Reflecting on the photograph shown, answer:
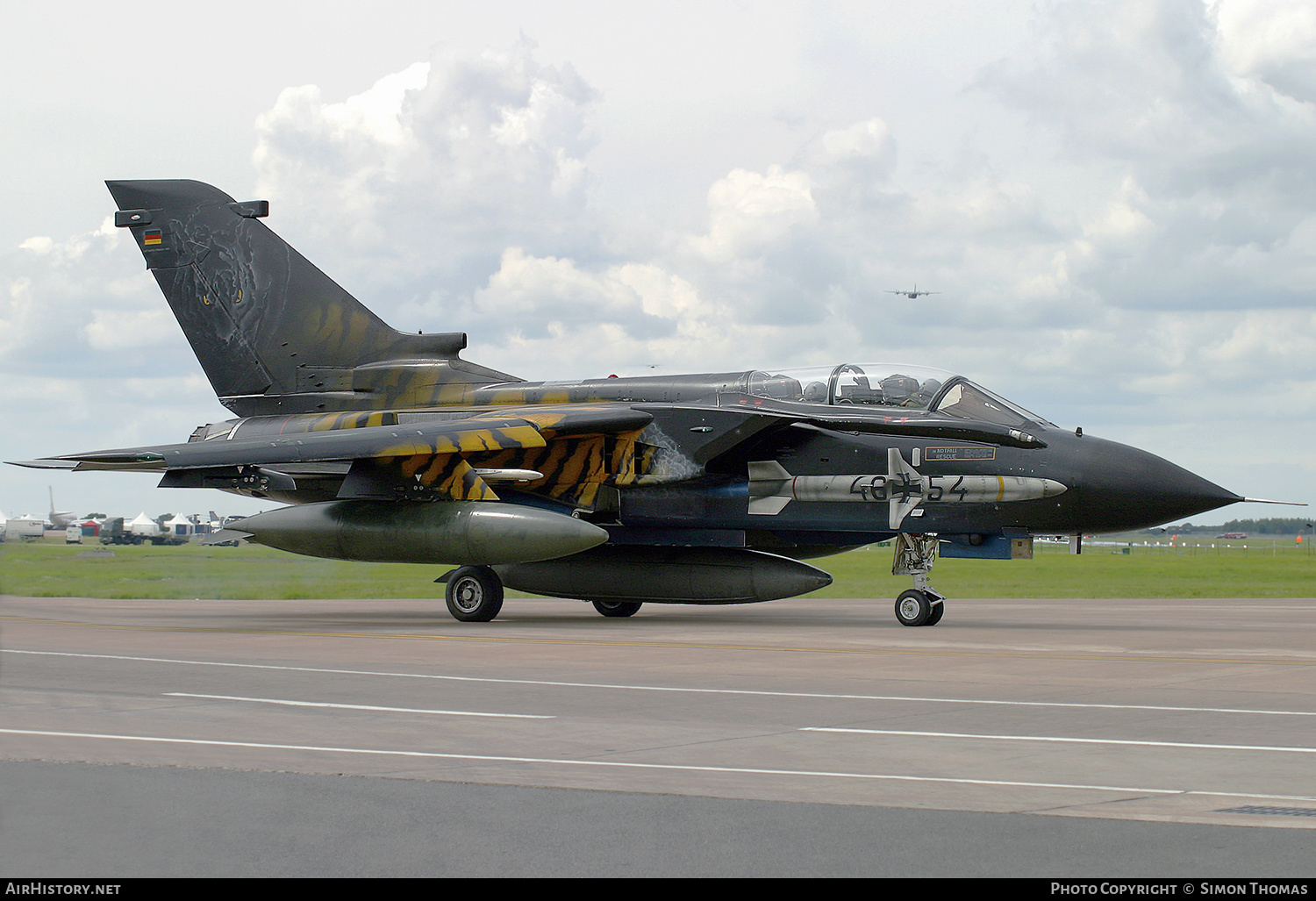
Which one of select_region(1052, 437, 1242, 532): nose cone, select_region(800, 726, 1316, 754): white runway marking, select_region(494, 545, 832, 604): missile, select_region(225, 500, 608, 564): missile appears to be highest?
select_region(1052, 437, 1242, 532): nose cone

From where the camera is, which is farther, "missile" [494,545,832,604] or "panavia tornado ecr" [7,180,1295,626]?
"missile" [494,545,832,604]

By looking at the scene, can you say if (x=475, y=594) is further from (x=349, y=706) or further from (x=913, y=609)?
(x=349, y=706)

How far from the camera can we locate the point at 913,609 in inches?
640

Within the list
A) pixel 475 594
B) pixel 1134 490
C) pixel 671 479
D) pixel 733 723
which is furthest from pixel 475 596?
pixel 733 723

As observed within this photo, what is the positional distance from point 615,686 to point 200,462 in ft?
29.1

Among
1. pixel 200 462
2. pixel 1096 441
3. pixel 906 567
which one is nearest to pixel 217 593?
pixel 200 462

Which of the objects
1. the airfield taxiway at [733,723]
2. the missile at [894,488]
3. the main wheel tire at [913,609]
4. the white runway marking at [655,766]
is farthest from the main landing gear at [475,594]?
the white runway marking at [655,766]

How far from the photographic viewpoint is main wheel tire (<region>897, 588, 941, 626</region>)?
16203 millimetres

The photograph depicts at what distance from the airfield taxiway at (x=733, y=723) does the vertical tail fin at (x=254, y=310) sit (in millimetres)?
6655

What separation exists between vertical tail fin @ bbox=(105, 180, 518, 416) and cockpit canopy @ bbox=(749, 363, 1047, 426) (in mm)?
5541

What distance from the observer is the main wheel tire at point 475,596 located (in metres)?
17.5

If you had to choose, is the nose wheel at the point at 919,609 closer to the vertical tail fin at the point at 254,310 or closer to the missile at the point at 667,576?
the missile at the point at 667,576

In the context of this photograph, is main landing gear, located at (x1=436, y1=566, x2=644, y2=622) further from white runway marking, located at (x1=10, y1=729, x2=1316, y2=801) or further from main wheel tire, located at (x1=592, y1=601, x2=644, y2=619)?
white runway marking, located at (x1=10, y1=729, x2=1316, y2=801)

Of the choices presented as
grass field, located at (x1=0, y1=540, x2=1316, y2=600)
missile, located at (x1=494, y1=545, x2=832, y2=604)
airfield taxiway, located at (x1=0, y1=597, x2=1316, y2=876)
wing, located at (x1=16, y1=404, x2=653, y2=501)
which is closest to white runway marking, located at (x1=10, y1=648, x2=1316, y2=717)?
airfield taxiway, located at (x1=0, y1=597, x2=1316, y2=876)
